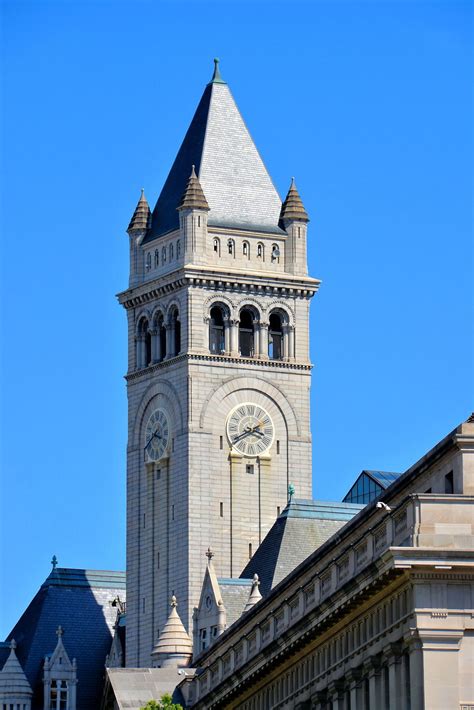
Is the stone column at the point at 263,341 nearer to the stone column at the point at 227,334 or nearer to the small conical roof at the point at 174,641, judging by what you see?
the stone column at the point at 227,334

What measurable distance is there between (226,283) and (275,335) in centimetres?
534

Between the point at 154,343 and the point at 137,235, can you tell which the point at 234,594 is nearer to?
the point at 154,343

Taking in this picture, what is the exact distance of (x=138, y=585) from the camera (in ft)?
522

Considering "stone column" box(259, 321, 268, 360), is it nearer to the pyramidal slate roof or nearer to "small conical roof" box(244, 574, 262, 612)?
the pyramidal slate roof

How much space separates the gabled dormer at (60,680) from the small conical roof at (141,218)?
22.6 meters

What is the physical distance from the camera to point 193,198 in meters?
159

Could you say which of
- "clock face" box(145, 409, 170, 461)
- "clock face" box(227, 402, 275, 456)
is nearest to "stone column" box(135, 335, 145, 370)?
"clock face" box(145, 409, 170, 461)

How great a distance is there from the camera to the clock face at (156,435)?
6284 inches

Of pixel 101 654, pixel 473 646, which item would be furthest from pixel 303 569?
pixel 101 654

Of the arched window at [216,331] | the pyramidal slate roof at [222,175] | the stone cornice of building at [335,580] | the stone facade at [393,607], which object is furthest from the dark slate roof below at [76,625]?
the stone facade at [393,607]

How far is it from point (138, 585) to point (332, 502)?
1672cm

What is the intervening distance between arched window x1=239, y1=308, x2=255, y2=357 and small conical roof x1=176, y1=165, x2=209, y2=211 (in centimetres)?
610

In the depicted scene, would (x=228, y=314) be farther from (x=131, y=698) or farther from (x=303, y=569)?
(x=303, y=569)

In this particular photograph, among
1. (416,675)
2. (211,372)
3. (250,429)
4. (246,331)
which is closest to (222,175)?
(246,331)
